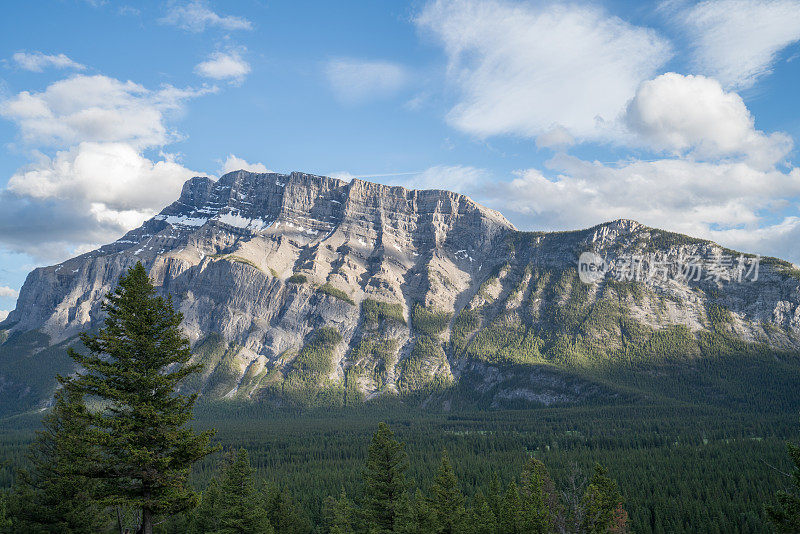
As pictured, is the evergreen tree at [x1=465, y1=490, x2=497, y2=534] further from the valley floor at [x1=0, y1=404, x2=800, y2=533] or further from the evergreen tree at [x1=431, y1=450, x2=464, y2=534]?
the valley floor at [x1=0, y1=404, x2=800, y2=533]

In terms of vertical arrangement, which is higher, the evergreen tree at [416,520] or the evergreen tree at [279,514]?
the evergreen tree at [416,520]

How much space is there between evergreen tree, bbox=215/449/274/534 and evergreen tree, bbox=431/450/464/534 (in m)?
14.5

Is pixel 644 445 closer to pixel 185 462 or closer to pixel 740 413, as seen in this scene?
pixel 740 413

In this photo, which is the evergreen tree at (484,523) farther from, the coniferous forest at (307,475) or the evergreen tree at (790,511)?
the evergreen tree at (790,511)

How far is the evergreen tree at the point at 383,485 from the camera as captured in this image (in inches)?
1587

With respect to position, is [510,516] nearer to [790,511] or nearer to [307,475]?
[790,511]

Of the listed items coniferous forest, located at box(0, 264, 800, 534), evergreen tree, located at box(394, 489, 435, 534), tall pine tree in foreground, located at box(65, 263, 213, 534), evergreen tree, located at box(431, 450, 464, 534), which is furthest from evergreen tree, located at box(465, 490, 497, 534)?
tall pine tree in foreground, located at box(65, 263, 213, 534)

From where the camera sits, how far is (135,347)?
2266 cm

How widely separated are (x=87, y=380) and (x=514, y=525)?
125ft

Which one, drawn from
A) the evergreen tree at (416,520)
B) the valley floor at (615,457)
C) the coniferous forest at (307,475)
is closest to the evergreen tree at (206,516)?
the coniferous forest at (307,475)

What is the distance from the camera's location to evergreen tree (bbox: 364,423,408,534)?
40312 mm

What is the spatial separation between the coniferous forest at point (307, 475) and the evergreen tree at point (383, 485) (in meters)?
0.11

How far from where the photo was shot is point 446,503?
4081 cm

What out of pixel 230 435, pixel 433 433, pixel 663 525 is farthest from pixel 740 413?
pixel 230 435
